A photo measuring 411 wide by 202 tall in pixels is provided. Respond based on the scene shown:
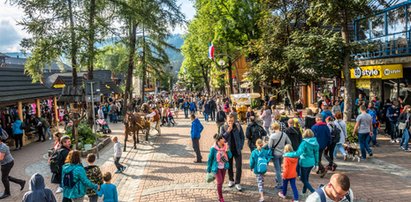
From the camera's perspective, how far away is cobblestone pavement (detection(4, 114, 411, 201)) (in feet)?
26.0

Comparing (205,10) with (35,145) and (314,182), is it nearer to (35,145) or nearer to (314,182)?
(35,145)

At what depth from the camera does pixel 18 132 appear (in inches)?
610

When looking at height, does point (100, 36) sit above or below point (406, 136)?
above

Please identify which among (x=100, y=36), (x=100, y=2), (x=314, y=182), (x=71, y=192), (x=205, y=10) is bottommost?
(x=314, y=182)

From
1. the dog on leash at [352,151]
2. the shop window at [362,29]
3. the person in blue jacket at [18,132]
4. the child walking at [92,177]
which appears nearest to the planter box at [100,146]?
the person in blue jacket at [18,132]

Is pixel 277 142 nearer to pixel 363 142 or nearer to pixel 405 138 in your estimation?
pixel 363 142

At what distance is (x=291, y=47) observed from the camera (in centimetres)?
1612

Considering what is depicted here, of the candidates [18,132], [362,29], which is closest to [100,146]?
[18,132]

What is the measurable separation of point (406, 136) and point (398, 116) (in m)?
2.03

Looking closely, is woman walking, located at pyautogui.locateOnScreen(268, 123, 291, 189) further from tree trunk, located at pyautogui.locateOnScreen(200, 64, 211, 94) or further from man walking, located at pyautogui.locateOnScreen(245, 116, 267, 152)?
tree trunk, located at pyautogui.locateOnScreen(200, 64, 211, 94)

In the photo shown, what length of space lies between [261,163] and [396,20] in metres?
14.1

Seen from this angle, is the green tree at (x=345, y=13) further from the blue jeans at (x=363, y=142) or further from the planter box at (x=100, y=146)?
the planter box at (x=100, y=146)

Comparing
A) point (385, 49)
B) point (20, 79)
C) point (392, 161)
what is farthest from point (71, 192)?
point (385, 49)

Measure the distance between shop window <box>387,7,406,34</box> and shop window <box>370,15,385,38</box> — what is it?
2.81 feet
